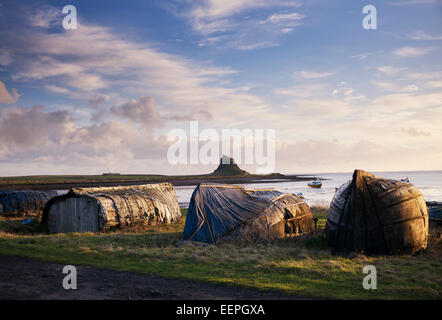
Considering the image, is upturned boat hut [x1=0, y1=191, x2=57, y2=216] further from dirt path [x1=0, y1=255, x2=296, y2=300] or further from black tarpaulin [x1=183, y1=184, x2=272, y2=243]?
dirt path [x1=0, y1=255, x2=296, y2=300]

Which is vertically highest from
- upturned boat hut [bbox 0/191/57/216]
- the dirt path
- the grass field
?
upturned boat hut [bbox 0/191/57/216]

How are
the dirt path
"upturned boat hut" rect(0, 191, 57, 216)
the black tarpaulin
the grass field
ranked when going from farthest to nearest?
"upturned boat hut" rect(0, 191, 57, 216), the black tarpaulin, the grass field, the dirt path

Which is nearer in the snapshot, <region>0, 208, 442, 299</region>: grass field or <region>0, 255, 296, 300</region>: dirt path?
<region>0, 255, 296, 300</region>: dirt path

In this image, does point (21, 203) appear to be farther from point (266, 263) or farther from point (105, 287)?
point (266, 263)

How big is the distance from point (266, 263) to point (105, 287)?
6199mm

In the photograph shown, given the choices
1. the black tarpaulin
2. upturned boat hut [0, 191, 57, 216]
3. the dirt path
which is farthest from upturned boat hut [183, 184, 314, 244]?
upturned boat hut [0, 191, 57, 216]

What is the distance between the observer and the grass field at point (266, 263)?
35.8 ft

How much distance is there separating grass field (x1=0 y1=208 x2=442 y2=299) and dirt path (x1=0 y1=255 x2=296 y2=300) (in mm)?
617

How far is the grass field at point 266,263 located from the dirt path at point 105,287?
2.02ft

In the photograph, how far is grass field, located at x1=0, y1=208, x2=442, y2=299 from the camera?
10.9m

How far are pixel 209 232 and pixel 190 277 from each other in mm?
7169

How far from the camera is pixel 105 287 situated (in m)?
10.9

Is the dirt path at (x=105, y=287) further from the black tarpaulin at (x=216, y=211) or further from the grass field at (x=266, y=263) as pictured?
the black tarpaulin at (x=216, y=211)

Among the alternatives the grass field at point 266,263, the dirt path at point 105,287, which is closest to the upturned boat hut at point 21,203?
the grass field at point 266,263
